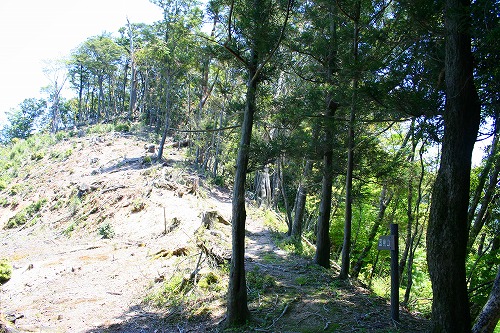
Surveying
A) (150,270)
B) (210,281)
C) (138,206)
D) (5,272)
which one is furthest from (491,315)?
(138,206)

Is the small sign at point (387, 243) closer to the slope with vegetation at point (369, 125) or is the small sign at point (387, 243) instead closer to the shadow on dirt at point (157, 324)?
the slope with vegetation at point (369, 125)

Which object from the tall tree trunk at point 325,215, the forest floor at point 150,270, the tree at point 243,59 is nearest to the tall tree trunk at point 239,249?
the tree at point 243,59

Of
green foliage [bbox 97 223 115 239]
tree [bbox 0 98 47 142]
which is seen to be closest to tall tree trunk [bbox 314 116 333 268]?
green foliage [bbox 97 223 115 239]

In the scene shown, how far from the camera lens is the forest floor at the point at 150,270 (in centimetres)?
619

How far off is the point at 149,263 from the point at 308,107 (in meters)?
6.05

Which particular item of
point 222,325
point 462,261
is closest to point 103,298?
point 222,325

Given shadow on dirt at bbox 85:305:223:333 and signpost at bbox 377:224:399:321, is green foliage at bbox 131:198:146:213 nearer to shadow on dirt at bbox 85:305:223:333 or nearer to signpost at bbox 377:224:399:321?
shadow on dirt at bbox 85:305:223:333

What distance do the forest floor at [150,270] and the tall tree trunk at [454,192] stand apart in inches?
50.2

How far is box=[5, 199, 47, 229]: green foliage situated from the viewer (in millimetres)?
17422

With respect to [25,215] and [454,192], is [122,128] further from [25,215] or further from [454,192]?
[454,192]

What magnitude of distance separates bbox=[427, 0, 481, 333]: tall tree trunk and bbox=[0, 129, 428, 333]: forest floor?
1276 millimetres

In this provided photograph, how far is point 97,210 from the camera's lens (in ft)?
51.0

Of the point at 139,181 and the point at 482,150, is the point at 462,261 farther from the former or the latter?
the point at 139,181

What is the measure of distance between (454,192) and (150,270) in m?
7.57
